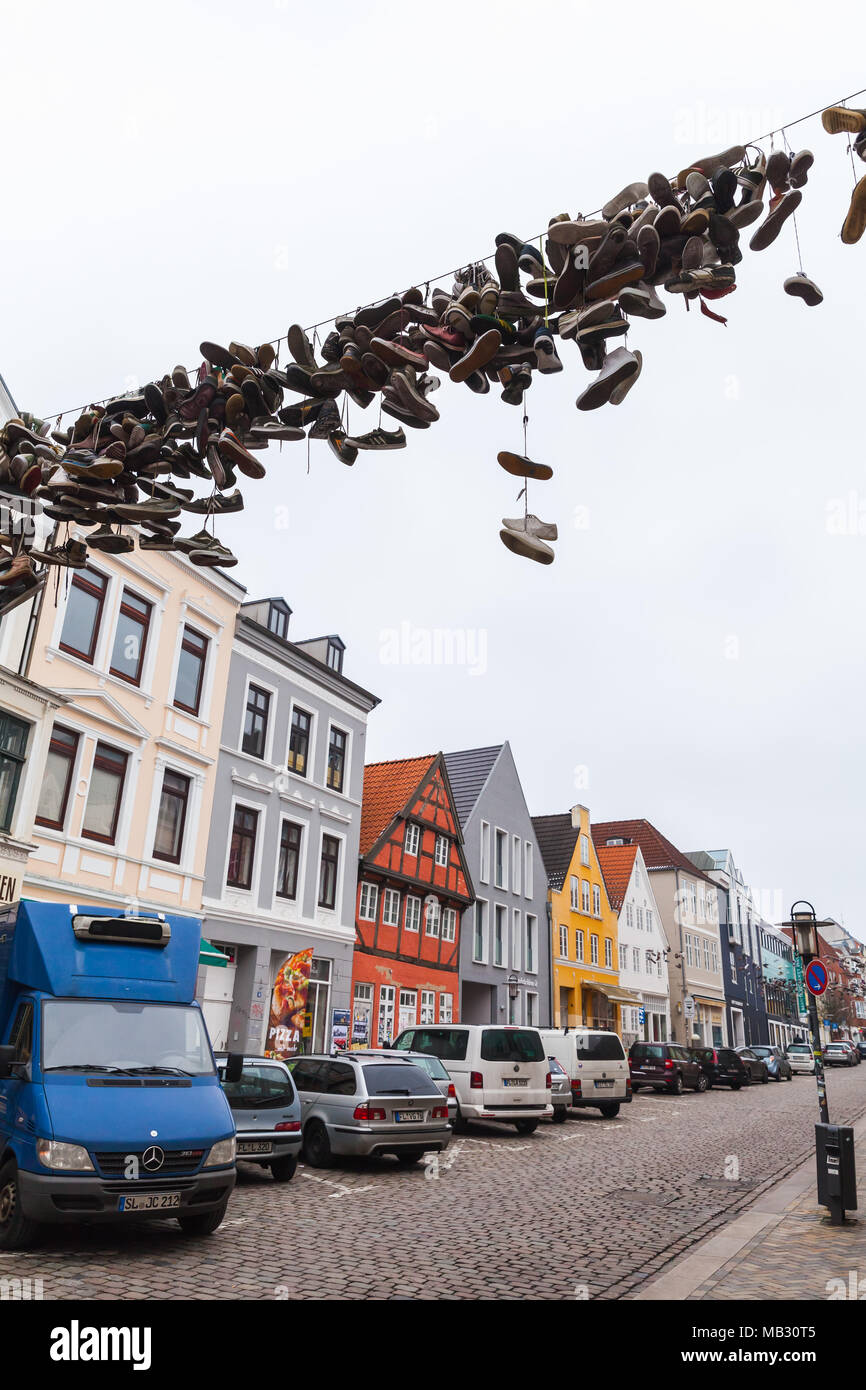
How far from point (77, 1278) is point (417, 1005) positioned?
22158 mm

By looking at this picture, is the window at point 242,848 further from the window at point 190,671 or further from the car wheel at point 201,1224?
the car wheel at point 201,1224

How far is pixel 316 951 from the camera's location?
23828mm

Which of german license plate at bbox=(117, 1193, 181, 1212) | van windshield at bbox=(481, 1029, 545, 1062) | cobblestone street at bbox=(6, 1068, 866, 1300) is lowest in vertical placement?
cobblestone street at bbox=(6, 1068, 866, 1300)

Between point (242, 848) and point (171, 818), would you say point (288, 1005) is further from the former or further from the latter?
point (171, 818)

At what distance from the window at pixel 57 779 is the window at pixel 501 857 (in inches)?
785

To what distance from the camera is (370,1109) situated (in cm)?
1284

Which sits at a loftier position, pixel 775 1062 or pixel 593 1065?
pixel 775 1062

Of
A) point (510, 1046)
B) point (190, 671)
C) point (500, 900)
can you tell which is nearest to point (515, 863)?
point (500, 900)

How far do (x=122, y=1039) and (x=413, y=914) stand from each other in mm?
21019

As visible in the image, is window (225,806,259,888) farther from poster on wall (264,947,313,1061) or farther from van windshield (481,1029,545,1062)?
van windshield (481,1029,545,1062)

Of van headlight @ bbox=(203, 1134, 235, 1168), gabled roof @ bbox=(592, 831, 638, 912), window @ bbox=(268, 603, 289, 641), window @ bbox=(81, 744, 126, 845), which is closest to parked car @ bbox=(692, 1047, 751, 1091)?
gabled roof @ bbox=(592, 831, 638, 912)

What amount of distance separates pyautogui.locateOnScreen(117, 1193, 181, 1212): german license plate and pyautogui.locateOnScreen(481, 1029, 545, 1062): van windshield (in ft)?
33.7

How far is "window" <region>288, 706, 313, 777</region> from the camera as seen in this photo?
24203 millimetres
